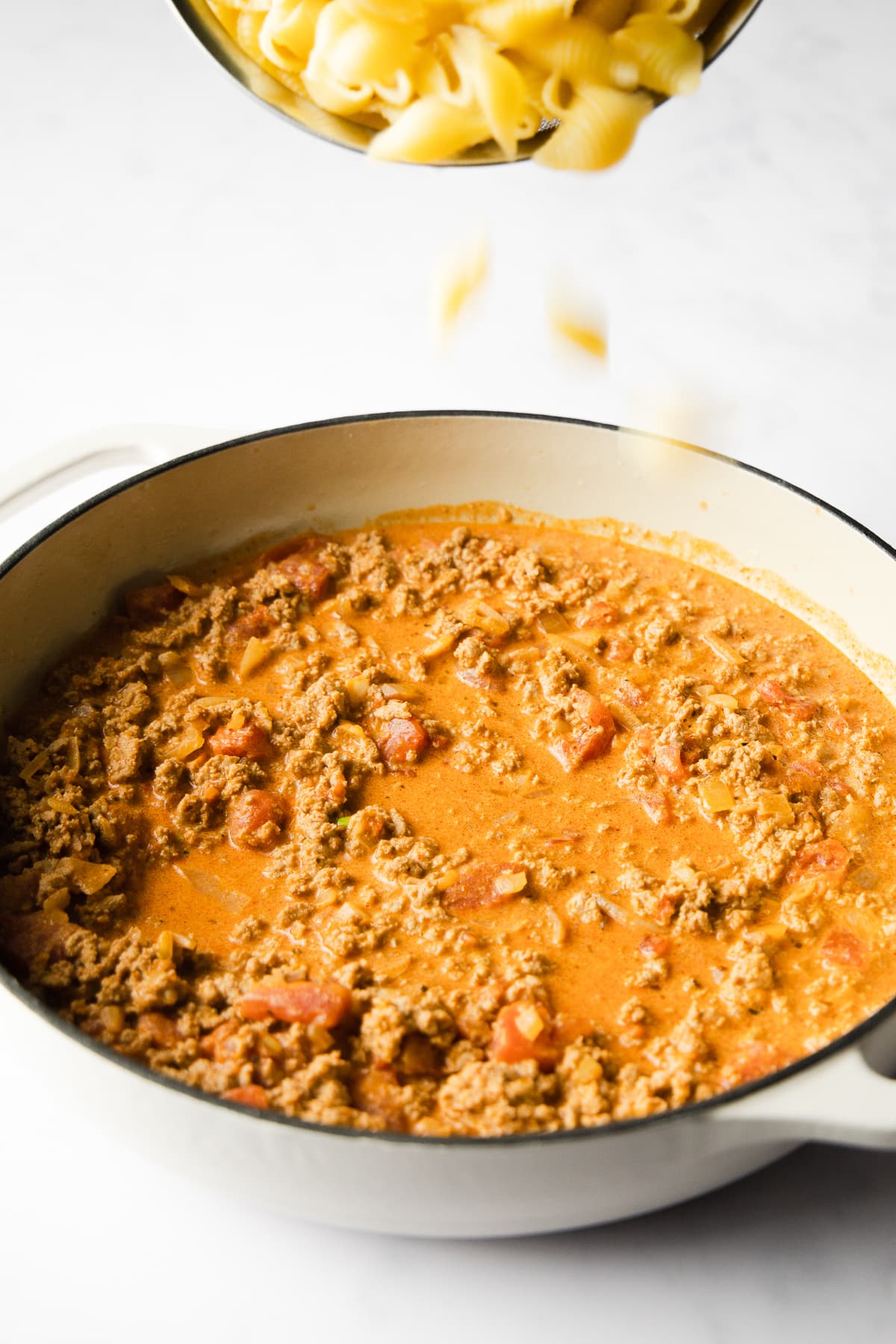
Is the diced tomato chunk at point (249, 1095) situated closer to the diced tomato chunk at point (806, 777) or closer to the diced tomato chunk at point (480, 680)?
the diced tomato chunk at point (480, 680)

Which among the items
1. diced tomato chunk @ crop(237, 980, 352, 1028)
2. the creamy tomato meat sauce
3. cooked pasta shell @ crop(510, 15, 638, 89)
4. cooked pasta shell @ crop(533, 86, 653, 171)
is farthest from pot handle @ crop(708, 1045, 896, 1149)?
cooked pasta shell @ crop(510, 15, 638, 89)

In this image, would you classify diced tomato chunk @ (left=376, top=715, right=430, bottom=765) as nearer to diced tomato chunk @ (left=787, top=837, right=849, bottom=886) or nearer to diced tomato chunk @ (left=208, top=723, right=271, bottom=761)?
diced tomato chunk @ (left=208, top=723, right=271, bottom=761)

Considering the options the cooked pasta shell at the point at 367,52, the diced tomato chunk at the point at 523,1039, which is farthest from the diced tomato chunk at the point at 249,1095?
the cooked pasta shell at the point at 367,52

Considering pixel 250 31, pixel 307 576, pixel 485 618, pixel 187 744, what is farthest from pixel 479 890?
pixel 250 31

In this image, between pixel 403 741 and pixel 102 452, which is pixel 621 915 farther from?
pixel 102 452

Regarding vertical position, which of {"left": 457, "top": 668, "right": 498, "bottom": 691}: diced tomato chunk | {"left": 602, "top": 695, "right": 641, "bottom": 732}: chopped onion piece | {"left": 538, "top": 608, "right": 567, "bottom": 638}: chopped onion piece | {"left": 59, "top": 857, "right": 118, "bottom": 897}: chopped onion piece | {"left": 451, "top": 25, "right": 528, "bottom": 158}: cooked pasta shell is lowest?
{"left": 59, "top": 857, "right": 118, "bottom": 897}: chopped onion piece

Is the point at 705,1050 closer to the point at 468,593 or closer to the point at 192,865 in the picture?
the point at 192,865

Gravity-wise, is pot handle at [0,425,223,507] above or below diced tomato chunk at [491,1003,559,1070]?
below
